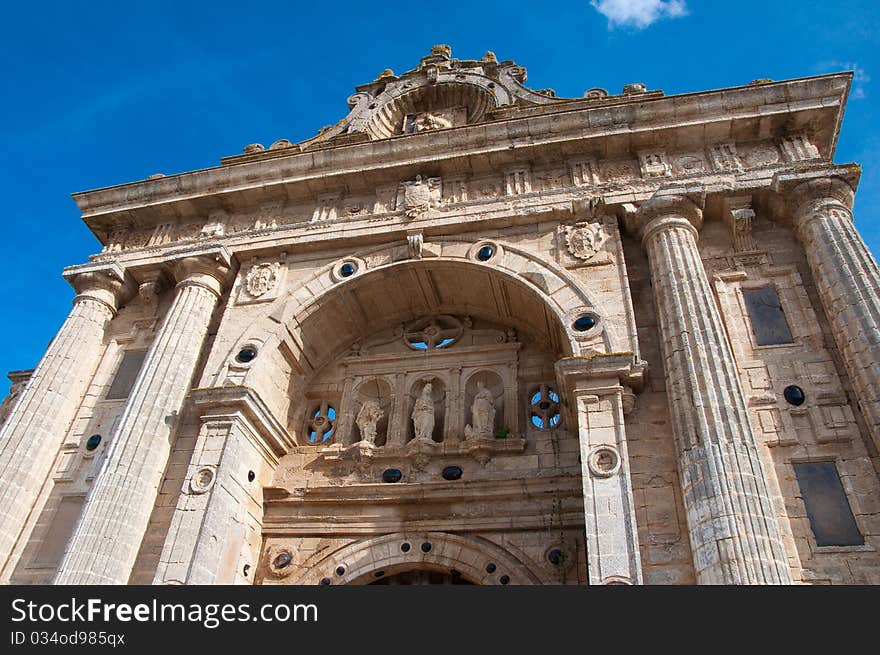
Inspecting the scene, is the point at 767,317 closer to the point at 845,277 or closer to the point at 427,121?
the point at 845,277

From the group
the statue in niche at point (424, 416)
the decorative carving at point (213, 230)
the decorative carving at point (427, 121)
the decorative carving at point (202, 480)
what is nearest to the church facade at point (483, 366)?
the decorative carving at point (202, 480)

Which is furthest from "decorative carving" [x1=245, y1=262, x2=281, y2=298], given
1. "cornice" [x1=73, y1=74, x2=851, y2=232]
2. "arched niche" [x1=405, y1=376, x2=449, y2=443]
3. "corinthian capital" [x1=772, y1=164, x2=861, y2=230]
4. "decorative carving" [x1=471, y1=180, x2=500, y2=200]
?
"corinthian capital" [x1=772, y1=164, x2=861, y2=230]

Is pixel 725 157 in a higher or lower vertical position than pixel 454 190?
lower

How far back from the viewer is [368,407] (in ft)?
42.8

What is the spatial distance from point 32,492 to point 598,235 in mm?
10687

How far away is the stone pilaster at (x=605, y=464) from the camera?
8336 mm

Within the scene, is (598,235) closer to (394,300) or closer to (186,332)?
(394,300)

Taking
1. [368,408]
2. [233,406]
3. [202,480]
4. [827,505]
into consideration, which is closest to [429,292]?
[368,408]

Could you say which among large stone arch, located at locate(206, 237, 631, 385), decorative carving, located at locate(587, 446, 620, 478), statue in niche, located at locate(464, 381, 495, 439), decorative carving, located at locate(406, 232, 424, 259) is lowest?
decorative carving, located at locate(587, 446, 620, 478)

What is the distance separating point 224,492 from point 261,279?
4.64 m

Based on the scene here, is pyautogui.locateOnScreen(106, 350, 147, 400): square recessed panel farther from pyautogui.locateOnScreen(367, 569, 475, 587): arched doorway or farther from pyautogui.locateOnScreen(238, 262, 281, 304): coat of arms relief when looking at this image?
pyautogui.locateOnScreen(367, 569, 475, 587): arched doorway

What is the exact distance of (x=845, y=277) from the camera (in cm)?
1038

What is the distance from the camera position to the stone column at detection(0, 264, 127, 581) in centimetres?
1128

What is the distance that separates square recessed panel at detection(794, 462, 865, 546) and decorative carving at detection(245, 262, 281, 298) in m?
9.64
